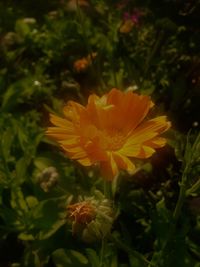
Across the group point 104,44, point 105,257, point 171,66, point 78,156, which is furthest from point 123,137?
point 104,44

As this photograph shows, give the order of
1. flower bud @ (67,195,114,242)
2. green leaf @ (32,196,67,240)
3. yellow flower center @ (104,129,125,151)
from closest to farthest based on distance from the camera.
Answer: flower bud @ (67,195,114,242)
yellow flower center @ (104,129,125,151)
green leaf @ (32,196,67,240)

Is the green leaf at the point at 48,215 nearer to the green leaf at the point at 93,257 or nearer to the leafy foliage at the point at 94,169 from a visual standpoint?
the leafy foliage at the point at 94,169

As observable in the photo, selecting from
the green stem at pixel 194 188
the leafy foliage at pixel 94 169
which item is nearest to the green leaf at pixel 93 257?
the leafy foliage at pixel 94 169

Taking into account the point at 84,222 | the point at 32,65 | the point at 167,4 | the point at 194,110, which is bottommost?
the point at 32,65

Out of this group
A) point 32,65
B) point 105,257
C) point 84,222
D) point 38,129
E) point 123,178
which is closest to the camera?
point 84,222

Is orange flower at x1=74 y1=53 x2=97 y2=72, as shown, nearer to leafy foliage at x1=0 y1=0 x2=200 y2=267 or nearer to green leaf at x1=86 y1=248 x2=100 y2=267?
leafy foliage at x1=0 y1=0 x2=200 y2=267

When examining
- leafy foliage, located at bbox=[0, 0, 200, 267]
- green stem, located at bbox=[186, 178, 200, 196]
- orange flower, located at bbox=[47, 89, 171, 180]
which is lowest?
leafy foliage, located at bbox=[0, 0, 200, 267]

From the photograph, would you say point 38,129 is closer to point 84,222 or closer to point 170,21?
point 170,21

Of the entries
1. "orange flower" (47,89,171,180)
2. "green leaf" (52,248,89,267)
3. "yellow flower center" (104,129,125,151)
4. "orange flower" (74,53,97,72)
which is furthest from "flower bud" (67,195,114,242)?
"orange flower" (74,53,97,72)
